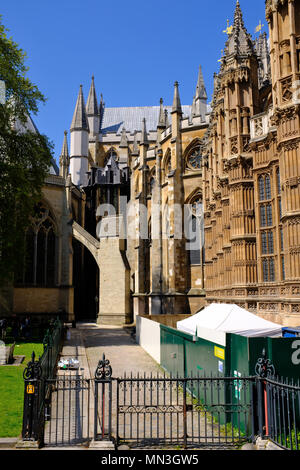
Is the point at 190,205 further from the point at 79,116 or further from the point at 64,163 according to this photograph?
the point at 79,116

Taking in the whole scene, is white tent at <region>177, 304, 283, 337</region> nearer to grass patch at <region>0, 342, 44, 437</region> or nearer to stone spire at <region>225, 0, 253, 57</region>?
grass patch at <region>0, 342, 44, 437</region>

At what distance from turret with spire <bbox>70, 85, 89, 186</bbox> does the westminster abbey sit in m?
0.12

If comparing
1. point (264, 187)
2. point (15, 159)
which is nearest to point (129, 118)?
point (15, 159)

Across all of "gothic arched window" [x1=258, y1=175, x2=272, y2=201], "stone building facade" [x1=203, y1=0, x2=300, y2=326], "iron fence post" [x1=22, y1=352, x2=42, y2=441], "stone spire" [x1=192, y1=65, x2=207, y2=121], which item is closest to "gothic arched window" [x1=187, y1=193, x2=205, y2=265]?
"stone building facade" [x1=203, y1=0, x2=300, y2=326]

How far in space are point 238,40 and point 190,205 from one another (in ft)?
43.0

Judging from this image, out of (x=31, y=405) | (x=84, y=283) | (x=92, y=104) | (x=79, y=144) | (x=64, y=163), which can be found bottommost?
(x=31, y=405)

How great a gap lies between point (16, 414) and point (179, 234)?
21982mm

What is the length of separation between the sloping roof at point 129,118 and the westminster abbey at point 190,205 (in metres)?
0.25

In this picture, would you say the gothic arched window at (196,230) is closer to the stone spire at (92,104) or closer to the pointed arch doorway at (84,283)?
the pointed arch doorway at (84,283)

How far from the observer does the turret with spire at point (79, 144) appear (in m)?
46.8

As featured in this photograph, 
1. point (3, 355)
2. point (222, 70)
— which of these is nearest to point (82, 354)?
point (3, 355)

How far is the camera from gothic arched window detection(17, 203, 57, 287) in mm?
31828

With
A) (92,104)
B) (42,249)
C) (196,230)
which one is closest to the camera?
(196,230)

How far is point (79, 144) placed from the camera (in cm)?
4678
